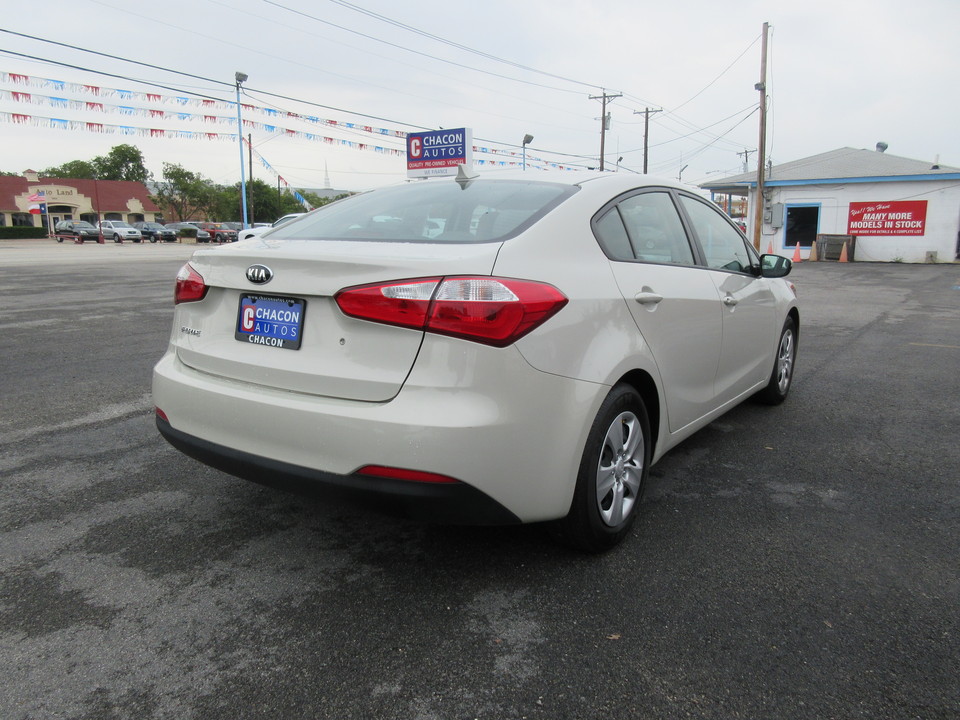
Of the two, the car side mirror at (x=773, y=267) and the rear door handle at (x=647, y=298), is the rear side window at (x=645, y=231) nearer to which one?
the rear door handle at (x=647, y=298)

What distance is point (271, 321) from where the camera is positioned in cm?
262

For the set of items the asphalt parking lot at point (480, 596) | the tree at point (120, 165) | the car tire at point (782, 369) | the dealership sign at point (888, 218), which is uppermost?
the tree at point (120, 165)

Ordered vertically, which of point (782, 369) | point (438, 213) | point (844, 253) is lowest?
point (782, 369)

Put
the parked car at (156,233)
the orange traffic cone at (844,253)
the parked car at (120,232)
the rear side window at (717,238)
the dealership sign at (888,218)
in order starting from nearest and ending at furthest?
1. the rear side window at (717,238)
2. the dealership sign at (888,218)
3. the orange traffic cone at (844,253)
4. the parked car at (120,232)
5. the parked car at (156,233)

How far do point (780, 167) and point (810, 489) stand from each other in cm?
3450

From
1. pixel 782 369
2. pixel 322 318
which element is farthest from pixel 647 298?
pixel 782 369

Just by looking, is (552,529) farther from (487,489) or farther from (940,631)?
(940,631)

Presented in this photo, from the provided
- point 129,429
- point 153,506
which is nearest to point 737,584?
point 153,506

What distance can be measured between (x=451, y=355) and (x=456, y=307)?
0.15 metres

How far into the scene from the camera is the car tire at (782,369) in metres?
5.09

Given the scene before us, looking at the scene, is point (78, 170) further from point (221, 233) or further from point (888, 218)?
point (888, 218)

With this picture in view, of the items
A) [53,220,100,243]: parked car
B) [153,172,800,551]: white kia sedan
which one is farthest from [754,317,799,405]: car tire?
[53,220,100,243]: parked car

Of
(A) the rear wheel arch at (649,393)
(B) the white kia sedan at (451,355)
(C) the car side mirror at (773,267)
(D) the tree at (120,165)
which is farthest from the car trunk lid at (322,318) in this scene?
(D) the tree at (120,165)

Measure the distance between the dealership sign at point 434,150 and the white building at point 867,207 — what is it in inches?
371
